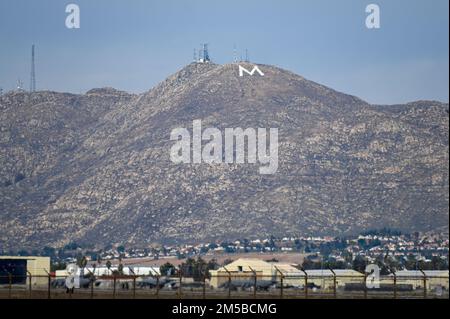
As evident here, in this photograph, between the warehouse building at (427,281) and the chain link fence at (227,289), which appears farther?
the warehouse building at (427,281)

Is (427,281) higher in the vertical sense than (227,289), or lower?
lower

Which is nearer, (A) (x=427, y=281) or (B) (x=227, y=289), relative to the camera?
(B) (x=227, y=289)

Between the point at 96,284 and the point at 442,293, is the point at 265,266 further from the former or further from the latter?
the point at 442,293

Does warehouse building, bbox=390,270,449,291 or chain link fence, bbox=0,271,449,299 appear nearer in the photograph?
chain link fence, bbox=0,271,449,299
